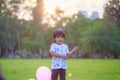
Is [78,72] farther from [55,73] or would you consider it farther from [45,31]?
[45,31]

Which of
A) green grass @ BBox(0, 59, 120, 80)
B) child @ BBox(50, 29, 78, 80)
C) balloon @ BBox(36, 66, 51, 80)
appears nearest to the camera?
child @ BBox(50, 29, 78, 80)

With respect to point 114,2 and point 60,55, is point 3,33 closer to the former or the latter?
point 114,2

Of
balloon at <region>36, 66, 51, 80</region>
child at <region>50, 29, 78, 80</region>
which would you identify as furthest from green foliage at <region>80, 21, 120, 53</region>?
child at <region>50, 29, 78, 80</region>

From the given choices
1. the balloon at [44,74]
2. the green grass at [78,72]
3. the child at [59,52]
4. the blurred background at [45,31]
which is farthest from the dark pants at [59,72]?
the blurred background at [45,31]

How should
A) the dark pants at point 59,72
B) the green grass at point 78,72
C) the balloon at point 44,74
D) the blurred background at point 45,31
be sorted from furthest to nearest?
the blurred background at point 45,31
the green grass at point 78,72
the balloon at point 44,74
the dark pants at point 59,72

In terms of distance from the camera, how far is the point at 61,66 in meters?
4.66

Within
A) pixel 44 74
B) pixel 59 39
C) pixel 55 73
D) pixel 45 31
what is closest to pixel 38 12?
pixel 45 31

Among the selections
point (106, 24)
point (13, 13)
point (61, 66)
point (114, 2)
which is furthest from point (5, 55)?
point (61, 66)

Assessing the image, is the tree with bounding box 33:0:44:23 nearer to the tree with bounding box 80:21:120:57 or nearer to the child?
the tree with bounding box 80:21:120:57

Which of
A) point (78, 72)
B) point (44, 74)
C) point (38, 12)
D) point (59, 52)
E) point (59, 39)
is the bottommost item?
point (78, 72)

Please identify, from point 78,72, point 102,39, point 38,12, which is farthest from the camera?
point 38,12

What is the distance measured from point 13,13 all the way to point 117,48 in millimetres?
16010

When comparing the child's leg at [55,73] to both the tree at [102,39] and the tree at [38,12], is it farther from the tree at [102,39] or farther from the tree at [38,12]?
the tree at [38,12]

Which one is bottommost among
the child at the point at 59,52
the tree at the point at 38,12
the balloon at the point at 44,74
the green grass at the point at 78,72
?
the green grass at the point at 78,72
